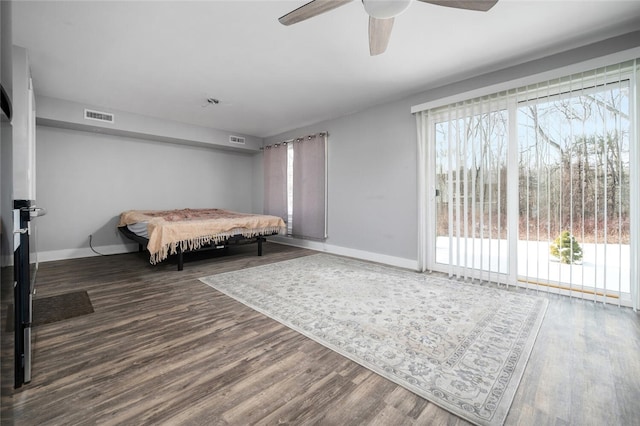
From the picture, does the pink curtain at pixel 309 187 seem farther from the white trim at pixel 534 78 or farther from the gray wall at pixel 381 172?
the white trim at pixel 534 78

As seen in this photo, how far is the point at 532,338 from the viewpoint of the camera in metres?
A: 1.83

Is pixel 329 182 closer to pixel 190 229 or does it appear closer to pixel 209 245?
pixel 209 245

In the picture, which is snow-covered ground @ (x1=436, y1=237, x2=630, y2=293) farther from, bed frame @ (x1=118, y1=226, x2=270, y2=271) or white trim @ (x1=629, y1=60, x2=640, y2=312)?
bed frame @ (x1=118, y1=226, x2=270, y2=271)

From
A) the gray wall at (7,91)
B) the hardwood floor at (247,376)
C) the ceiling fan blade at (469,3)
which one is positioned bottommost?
the hardwood floor at (247,376)

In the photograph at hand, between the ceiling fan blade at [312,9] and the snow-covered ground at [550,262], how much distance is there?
106 inches

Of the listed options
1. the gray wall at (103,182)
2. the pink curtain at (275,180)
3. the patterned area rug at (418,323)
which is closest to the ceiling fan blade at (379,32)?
the patterned area rug at (418,323)

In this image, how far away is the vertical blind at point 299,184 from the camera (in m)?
4.90

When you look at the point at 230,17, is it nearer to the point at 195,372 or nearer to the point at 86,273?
the point at 195,372

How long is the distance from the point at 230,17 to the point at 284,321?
2.42 metres

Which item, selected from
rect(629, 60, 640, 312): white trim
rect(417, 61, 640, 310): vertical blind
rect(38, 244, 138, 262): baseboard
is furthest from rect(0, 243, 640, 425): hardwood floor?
rect(38, 244, 138, 262): baseboard

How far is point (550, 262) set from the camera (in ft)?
8.93

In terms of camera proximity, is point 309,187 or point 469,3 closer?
point 469,3

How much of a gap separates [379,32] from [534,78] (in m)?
1.83

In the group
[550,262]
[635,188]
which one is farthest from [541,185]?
[550,262]
